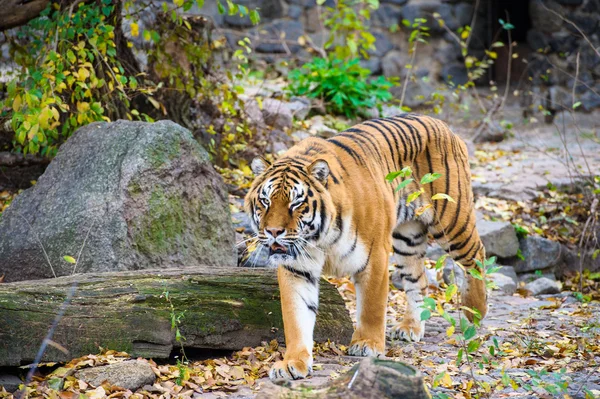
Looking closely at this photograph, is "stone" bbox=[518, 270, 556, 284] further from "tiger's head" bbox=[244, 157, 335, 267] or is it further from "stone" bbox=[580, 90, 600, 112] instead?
"stone" bbox=[580, 90, 600, 112]

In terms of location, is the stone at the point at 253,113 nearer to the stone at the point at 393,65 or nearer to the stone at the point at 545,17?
the stone at the point at 393,65

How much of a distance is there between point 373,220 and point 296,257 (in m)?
0.59

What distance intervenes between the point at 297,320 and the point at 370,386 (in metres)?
1.45

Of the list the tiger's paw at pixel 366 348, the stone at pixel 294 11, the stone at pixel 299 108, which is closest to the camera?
the tiger's paw at pixel 366 348

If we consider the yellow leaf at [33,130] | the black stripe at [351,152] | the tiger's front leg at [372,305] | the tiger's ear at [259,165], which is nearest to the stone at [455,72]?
the black stripe at [351,152]

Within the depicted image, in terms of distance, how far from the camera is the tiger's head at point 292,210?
13.2 feet

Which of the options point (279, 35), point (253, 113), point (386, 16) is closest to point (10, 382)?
point (253, 113)

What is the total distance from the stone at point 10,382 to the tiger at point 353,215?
1326 mm

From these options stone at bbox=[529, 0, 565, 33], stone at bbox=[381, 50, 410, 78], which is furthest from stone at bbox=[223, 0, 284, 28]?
stone at bbox=[529, 0, 565, 33]

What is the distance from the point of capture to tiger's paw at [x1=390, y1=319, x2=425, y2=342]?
5.23 metres

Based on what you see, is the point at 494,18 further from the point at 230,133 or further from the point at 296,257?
the point at 296,257

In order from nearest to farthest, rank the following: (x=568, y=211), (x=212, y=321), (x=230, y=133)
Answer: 1. (x=212, y=321)
2. (x=230, y=133)
3. (x=568, y=211)

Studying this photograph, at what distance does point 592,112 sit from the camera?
1266 centimetres

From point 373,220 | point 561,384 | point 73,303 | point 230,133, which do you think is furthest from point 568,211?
point 73,303
